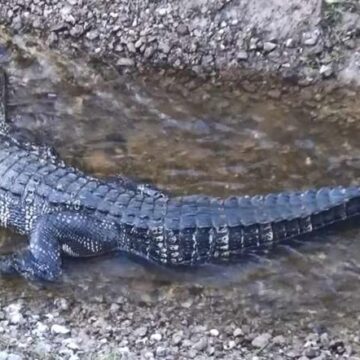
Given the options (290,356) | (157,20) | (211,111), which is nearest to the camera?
(290,356)

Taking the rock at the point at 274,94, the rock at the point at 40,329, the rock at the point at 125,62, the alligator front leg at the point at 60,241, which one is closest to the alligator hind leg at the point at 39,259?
the alligator front leg at the point at 60,241

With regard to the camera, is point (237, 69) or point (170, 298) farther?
point (237, 69)

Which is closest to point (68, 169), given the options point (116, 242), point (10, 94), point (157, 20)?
point (116, 242)

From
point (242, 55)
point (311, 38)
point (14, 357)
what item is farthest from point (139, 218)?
point (311, 38)

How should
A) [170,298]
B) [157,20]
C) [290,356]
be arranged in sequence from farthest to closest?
[157,20] < [170,298] < [290,356]

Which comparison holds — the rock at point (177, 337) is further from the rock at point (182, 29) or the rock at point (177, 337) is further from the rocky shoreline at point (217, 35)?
the rock at point (182, 29)

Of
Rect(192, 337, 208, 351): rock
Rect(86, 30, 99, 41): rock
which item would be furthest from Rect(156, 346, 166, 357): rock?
Rect(86, 30, 99, 41): rock

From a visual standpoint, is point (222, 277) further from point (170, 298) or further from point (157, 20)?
point (157, 20)

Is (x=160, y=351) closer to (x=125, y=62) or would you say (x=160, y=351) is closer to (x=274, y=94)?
(x=274, y=94)
